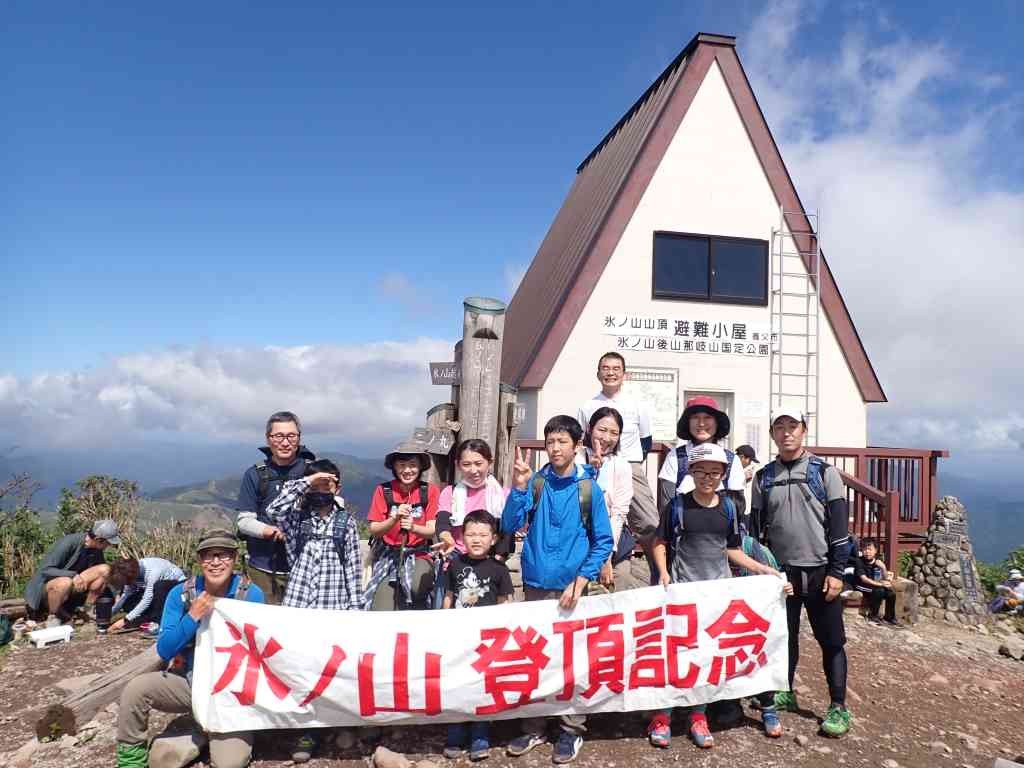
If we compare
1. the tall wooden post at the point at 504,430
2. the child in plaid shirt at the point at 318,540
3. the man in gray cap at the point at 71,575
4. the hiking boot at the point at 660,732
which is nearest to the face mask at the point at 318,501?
the child in plaid shirt at the point at 318,540

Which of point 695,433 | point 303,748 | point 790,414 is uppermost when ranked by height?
point 790,414

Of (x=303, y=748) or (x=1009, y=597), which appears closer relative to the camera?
(x=303, y=748)

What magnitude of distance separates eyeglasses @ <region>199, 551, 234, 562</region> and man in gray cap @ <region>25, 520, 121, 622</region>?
166 inches

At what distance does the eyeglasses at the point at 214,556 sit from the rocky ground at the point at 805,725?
1181 mm

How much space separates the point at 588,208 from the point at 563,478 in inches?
392

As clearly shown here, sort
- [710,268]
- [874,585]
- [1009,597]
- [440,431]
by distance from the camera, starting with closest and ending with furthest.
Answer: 1. [440,431]
2. [874,585]
3. [1009,597]
4. [710,268]

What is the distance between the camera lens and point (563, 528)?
12.6 feet

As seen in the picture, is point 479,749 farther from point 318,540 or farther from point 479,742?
point 318,540

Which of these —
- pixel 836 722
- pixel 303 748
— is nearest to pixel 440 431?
pixel 303 748

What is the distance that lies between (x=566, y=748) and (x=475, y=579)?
1094 millimetres

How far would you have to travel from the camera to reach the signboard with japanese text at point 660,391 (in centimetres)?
1062

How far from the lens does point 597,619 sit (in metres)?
4.05

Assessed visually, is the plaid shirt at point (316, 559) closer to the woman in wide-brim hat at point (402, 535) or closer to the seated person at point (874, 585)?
the woman in wide-brim hat at point (402, 535)

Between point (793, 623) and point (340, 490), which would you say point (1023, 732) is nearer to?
point (793, 623)
